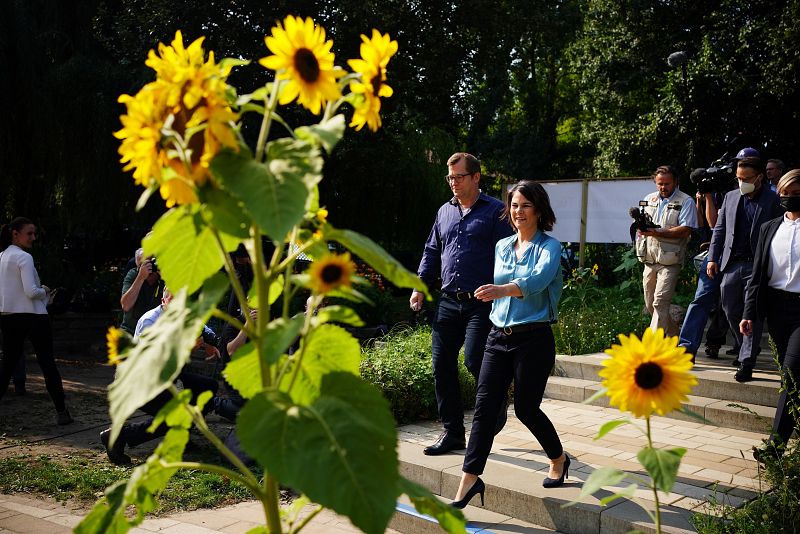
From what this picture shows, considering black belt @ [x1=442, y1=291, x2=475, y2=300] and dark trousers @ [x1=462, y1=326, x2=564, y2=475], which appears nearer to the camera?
dark trousers @ [x1=462, y1=326, x2=564, y2=475]

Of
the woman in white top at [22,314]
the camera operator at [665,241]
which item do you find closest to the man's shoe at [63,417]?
the woman in white top at [22,314]

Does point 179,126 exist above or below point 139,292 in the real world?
above

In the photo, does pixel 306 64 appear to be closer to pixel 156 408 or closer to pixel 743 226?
pixel 156 408

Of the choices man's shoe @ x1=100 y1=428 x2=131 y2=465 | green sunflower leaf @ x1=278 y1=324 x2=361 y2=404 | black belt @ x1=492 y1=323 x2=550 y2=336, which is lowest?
man's shoe @ x1=100 y1=428 x2=131 y2=465

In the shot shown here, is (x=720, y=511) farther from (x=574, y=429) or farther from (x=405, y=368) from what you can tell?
(x=405, y=368)

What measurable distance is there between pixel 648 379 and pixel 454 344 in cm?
423

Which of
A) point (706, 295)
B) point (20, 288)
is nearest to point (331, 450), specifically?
point (706, 295)

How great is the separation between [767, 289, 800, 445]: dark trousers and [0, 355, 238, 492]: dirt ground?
15.2ft

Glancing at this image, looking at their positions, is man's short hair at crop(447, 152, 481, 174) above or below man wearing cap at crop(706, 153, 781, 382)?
above

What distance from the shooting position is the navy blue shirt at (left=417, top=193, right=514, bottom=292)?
607 cm

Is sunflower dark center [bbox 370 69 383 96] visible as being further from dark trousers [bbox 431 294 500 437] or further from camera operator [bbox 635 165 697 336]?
camera operator [bbox 635 165 697 336]

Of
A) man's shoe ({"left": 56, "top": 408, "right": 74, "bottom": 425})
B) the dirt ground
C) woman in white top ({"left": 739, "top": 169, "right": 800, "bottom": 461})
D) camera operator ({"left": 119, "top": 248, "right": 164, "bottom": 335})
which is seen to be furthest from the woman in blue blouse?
man's shoe ({"left": 56, "top": 408, "right": 74, "bottom": 425})

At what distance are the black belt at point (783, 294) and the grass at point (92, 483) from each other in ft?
12.9

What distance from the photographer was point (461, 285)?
6.06 m
